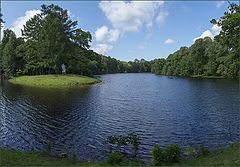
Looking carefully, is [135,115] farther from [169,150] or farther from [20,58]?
[20,58]

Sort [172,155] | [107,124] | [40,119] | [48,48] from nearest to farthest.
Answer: [172,155] → [107,124] → [40,119] → [48,48]

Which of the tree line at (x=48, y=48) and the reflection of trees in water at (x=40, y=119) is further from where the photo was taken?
the tree line at (x=48, y=48)

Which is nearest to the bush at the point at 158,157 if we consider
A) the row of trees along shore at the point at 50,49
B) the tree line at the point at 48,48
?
the row of trees along shore at the point at 50,49

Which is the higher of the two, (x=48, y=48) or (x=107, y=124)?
(x=48, y=48)

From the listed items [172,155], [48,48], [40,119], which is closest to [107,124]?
[40,119]

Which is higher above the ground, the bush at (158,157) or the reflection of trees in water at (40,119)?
the bush at (158,157)

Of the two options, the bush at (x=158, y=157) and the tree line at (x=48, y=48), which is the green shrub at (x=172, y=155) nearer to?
the bush at (x=158, y=157)

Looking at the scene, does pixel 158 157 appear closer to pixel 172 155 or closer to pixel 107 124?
pixel 172 155

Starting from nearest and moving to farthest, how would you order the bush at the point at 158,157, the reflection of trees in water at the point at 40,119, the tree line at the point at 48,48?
the bush at the point at 158,157 → the reflection of trees in water at the point at 40,119 → the tree line at the point at 48,48

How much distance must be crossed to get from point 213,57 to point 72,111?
111305 mm

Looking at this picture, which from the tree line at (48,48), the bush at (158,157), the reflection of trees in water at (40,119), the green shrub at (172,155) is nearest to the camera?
the bush at (158,157)

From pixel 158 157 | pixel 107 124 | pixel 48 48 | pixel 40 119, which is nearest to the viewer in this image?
pixel 158 157

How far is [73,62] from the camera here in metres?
107

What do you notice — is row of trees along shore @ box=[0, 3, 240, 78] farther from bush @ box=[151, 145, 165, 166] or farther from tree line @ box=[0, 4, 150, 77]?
bush @ box=[151, 145, 165, 166]
